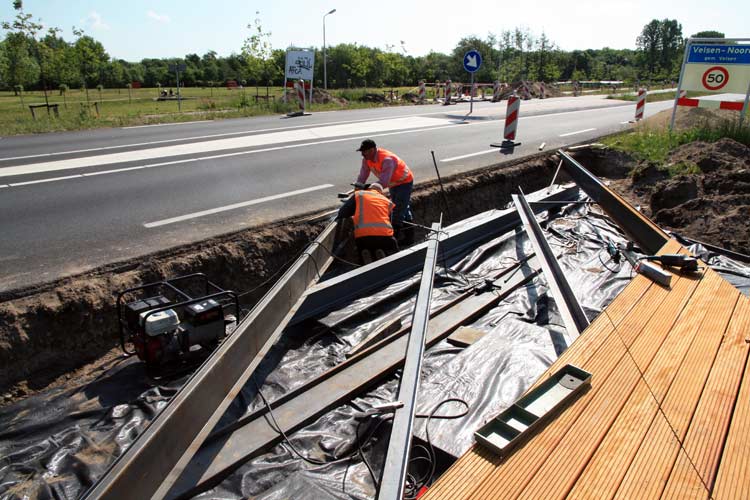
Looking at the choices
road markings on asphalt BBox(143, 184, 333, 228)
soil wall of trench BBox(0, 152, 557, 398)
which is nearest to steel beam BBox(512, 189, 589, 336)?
soil wall of trench BBox(0, 152, 557, 398)

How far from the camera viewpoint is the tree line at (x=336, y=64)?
2436 cm

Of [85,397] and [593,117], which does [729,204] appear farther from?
[593,117]

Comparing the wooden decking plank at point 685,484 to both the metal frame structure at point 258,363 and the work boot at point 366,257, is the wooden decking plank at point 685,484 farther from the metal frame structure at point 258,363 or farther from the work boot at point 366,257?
the work boot at point 366,257

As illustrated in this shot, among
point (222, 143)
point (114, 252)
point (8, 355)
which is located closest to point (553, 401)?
point (8, 355)

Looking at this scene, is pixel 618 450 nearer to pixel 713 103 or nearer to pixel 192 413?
pixel 192 413

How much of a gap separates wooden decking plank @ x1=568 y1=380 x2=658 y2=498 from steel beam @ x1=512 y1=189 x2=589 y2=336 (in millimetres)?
1346

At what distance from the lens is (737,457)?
2377 millimetres

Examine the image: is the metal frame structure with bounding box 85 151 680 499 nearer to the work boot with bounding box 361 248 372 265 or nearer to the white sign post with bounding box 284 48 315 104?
the work boot with bounding box 361 248 372 265

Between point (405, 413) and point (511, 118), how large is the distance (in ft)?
35.8

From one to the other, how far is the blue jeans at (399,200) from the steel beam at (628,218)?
115 inches

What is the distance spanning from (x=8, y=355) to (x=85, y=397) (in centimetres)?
85

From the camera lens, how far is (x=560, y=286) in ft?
15.9

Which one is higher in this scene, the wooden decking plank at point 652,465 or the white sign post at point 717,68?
the white sign post at point 717,68

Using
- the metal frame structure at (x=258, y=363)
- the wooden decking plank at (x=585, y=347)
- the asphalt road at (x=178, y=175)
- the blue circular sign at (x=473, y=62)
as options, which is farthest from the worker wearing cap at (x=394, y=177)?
the blue circular sign at (x=473, y=62)
